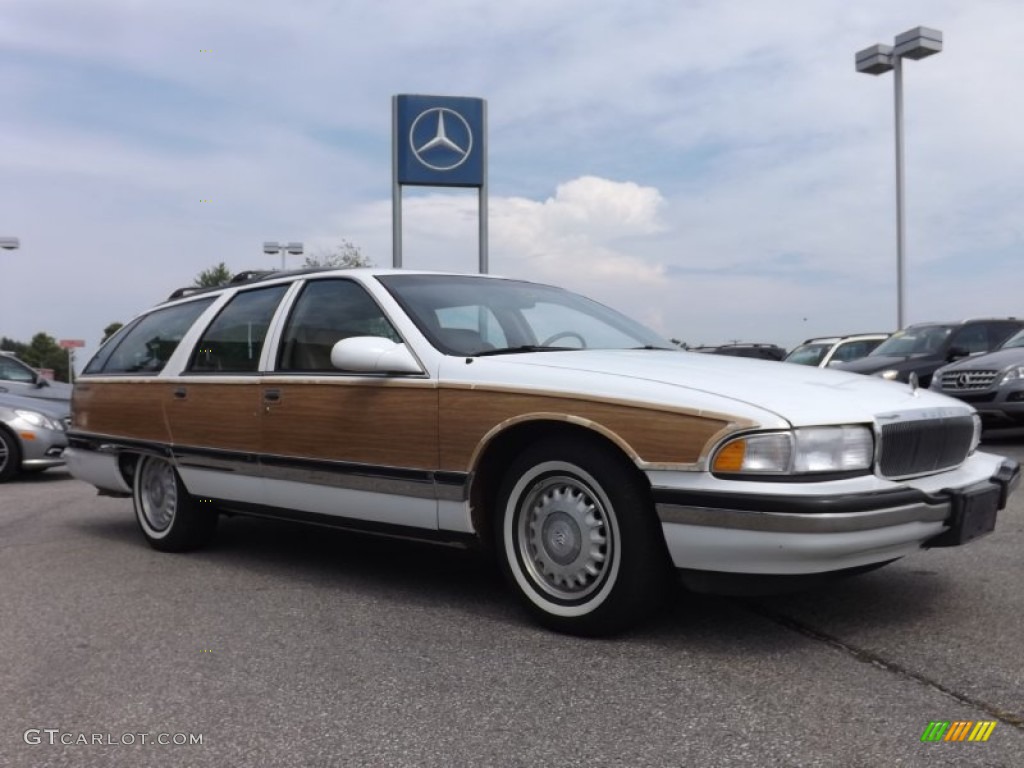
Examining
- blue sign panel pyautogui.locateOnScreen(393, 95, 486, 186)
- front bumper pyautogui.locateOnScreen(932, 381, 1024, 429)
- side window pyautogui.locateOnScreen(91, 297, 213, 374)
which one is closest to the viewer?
side window pyautogui.locateOnScreen(91, 297, 213, 374)

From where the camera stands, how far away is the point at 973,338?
12938mm

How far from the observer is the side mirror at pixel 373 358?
3.93 meters

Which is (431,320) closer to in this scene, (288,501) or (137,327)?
(288,501)

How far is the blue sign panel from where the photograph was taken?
12633 millimetres

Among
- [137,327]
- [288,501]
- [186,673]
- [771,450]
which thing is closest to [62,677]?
[186,673]

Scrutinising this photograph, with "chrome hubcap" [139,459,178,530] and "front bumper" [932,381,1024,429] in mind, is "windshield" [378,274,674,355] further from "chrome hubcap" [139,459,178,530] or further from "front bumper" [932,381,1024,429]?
"front bumper" [932,381,1024,429]

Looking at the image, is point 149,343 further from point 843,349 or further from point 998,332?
point 843,349

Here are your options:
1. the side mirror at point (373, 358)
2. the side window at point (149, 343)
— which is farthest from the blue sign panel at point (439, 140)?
the side mirror at point (373, 358)

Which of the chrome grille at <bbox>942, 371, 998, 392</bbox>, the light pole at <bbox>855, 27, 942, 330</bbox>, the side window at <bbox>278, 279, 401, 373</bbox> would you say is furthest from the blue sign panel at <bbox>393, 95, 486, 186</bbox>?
the light pole at <bbox>855, 27, 942, 330</bbox>

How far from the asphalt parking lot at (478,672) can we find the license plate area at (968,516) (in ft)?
1.13

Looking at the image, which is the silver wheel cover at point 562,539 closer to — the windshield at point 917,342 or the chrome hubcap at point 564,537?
the chrome hubcap at point 564,537

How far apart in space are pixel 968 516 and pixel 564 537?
1437 mm

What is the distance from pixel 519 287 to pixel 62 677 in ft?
8.93

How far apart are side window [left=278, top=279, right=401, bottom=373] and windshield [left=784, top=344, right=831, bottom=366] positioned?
1443cm
